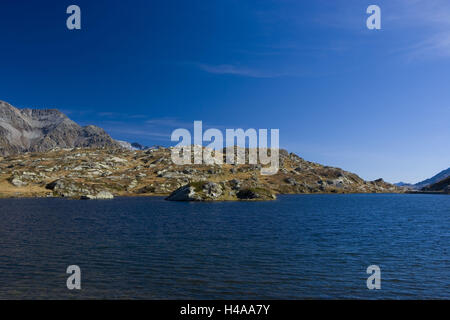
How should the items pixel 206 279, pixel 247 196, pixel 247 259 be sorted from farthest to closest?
pixel 247 196 → pixel 247 259 → pixel 206 279

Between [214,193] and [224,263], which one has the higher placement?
[214,193]

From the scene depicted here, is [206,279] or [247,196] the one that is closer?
[206,279]

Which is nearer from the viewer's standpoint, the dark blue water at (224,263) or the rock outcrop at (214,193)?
the dark blue water at (224,263)

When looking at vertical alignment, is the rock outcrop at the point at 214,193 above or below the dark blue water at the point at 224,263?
above

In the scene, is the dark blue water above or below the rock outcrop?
below

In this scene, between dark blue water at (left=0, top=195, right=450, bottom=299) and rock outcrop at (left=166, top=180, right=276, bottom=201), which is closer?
dark blue water at (left=0, top=195, right=450, bottom=299)

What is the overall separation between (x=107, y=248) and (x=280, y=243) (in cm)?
2788

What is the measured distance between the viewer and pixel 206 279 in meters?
31.0

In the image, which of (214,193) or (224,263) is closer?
(224,263)

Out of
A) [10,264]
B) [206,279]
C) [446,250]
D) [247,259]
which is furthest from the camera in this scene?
[446,250]
